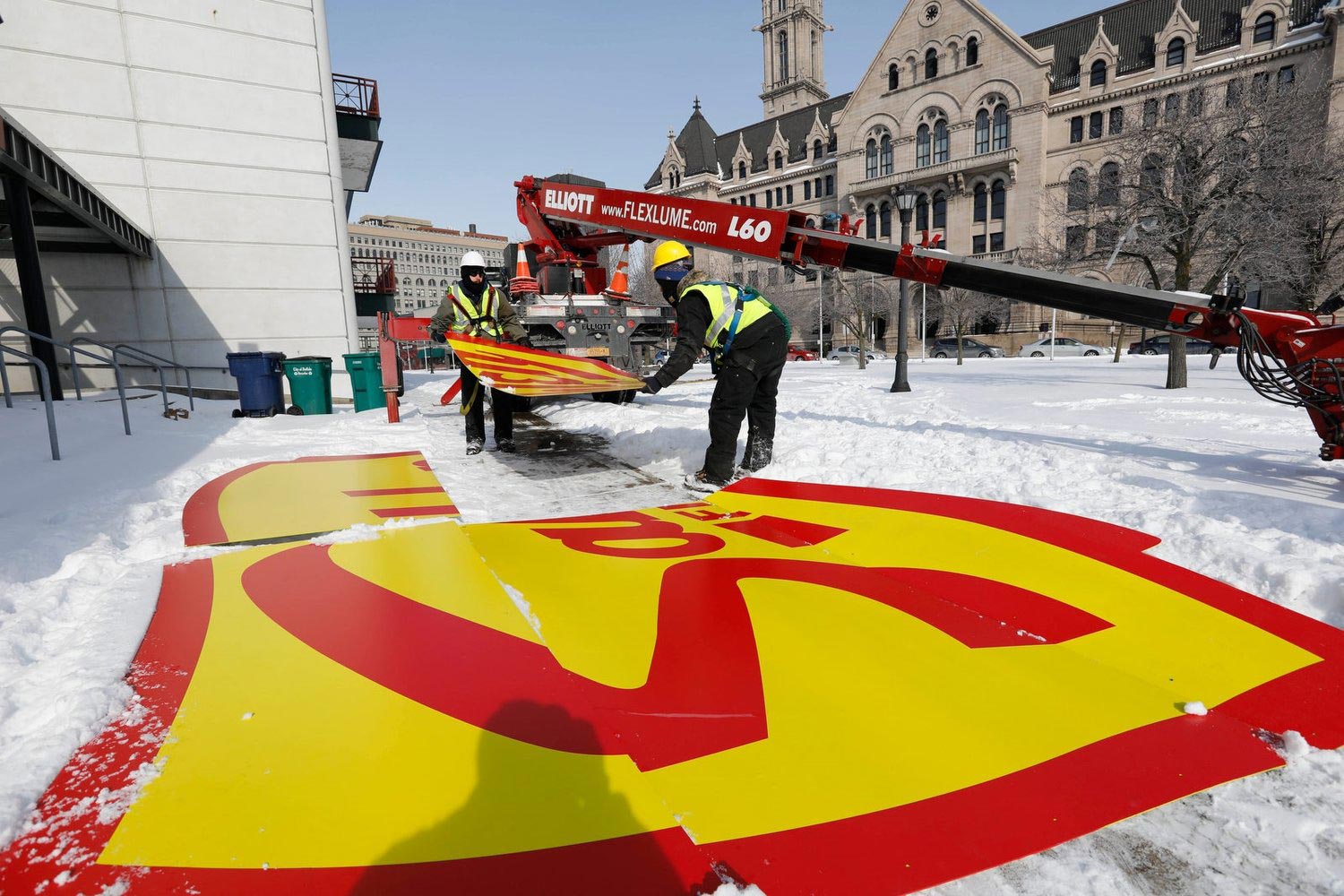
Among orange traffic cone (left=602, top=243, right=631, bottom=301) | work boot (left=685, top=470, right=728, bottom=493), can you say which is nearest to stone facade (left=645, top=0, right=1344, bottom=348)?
orange traffic cone (left=602, top=243, right=631, bottom=301)

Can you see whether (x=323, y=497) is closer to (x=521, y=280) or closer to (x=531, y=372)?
(x=531, y=372)

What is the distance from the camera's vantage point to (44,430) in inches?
255

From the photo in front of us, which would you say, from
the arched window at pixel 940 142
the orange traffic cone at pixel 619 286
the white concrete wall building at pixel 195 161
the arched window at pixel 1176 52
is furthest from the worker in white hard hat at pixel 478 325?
the arched window at pixel 1176 52

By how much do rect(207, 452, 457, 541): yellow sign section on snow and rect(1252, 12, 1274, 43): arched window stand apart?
58630mm

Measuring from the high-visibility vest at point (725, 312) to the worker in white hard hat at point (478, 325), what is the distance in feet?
9.52

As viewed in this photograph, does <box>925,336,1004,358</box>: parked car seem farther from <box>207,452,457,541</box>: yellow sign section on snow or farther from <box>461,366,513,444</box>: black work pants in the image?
<box>207,452,457,541</box>: yellow sign section on snow

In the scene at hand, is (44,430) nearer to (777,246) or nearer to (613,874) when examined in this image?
(777,246)

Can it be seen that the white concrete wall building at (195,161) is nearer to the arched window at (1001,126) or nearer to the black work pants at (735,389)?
the black work pants at (735,389)

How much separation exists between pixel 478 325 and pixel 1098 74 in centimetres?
5791

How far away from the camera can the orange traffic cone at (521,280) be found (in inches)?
396

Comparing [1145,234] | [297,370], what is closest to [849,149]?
[1145,234]

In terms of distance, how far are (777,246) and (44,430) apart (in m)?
7.64

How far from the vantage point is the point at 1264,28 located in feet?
131

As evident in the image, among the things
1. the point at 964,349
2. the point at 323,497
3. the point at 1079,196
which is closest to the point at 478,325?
the point at 323,497
